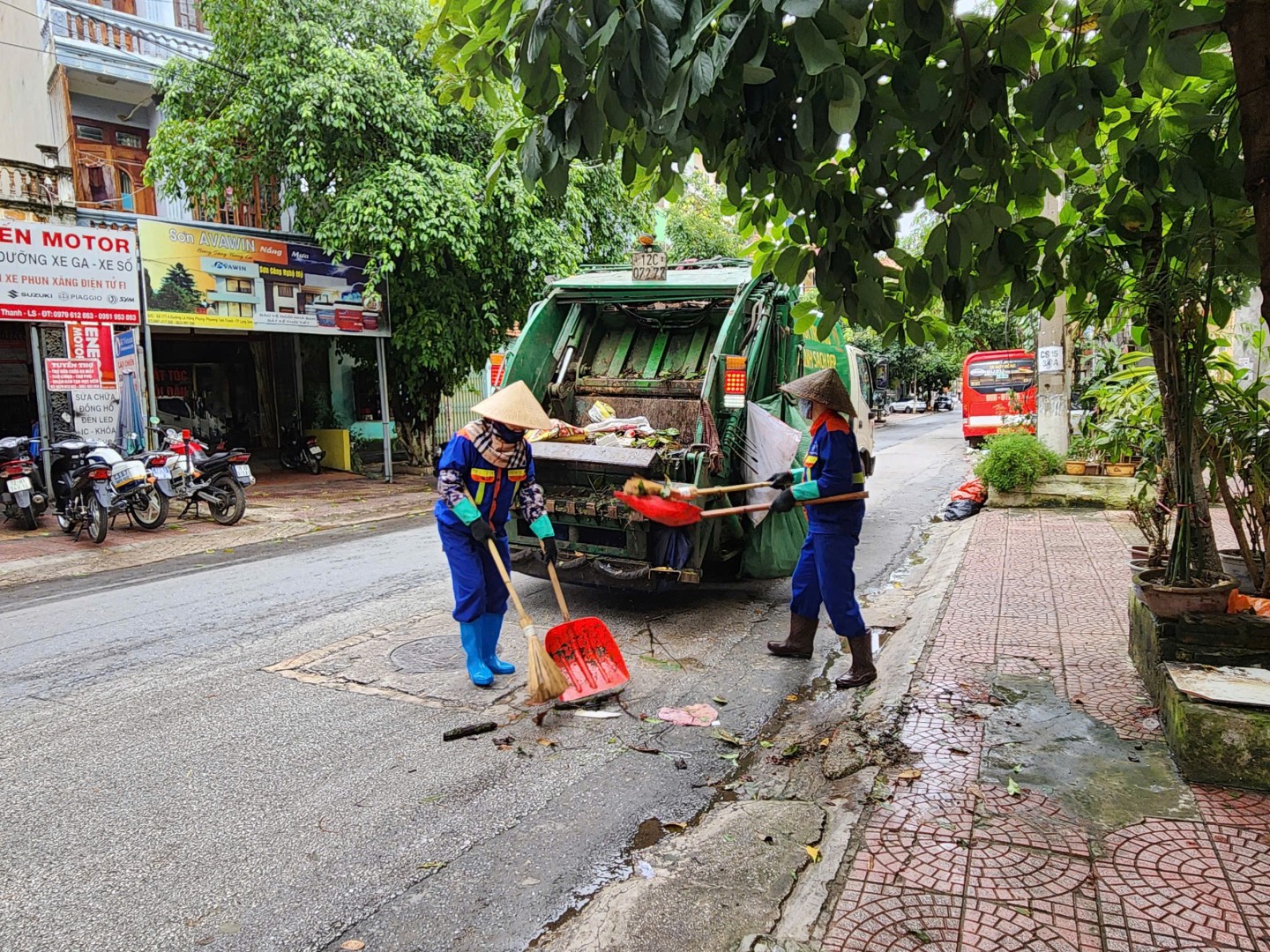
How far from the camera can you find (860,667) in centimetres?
471

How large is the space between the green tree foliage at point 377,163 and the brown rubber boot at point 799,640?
773cm

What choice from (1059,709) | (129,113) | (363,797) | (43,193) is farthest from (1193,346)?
(129,113)

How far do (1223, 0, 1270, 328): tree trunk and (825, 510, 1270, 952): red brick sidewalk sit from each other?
66.3 inches

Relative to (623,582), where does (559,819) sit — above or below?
below

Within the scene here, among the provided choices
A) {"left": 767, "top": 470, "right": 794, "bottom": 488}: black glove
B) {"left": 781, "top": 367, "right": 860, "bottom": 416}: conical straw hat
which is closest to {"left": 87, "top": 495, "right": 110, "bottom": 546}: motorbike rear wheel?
{"left": 767, "top": 470, "right": 794, "bottom": 488}: black glove

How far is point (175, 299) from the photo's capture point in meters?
11.7

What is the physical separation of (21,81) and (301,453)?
7134 mm

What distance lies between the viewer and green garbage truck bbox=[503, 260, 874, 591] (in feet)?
18.9

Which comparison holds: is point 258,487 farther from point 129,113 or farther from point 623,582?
point 623,582

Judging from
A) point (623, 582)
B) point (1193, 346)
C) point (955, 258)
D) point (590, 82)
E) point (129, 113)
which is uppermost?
point (129, 113)

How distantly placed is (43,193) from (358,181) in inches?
154

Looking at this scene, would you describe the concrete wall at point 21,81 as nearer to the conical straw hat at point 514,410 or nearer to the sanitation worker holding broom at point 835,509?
the conical straw hat at point 514,410

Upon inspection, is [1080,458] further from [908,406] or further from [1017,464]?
[908,406]

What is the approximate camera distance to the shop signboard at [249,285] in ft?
37.9
